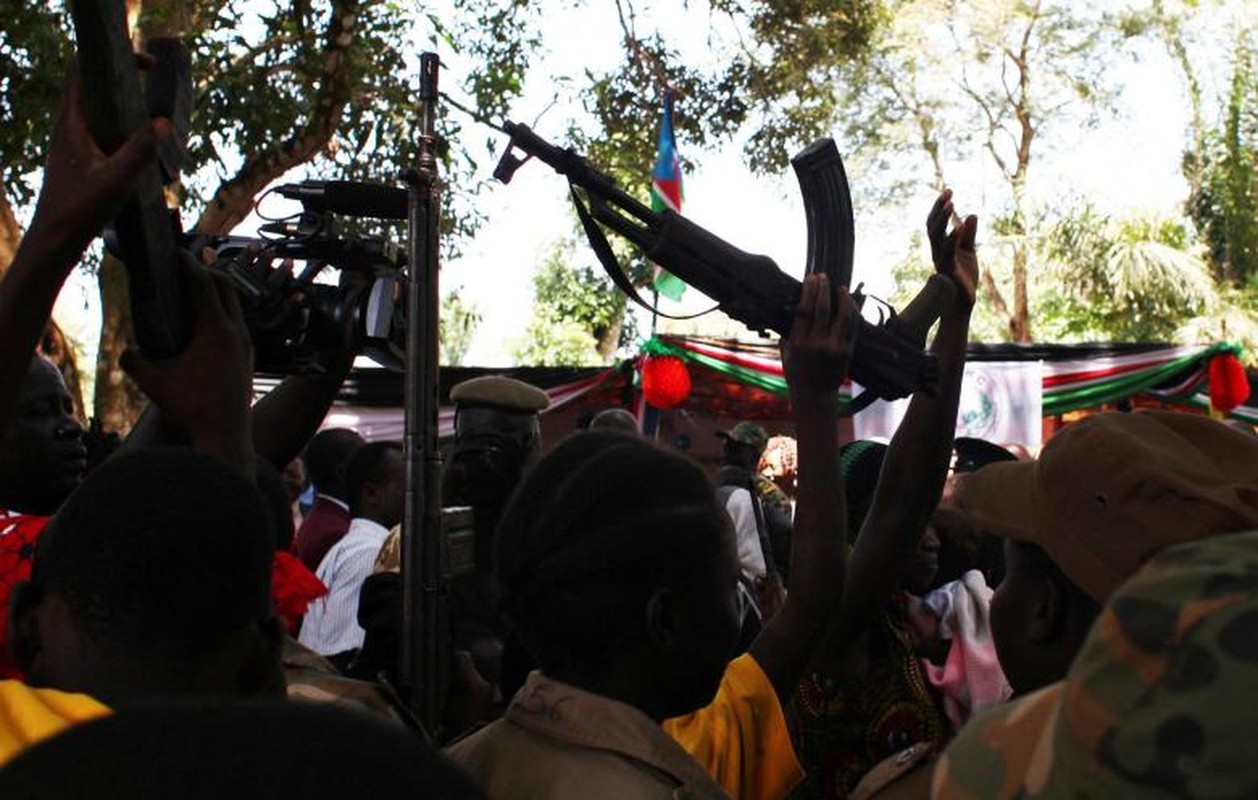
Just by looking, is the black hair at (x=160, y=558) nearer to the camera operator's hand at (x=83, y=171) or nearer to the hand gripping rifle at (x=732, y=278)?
the camera operator's hand at (x=83, y=171)

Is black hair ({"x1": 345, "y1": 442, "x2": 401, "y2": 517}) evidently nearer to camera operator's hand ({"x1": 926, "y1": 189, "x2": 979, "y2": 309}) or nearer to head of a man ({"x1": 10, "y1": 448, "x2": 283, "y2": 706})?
camera operator's hand ({"x1": 926, "y1": 189, "x2": 979, "y2": 309})

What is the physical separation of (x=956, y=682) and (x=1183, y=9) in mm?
28823

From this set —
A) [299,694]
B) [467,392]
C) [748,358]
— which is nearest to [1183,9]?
[748,358]

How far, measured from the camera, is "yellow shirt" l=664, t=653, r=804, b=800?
7.59 ft

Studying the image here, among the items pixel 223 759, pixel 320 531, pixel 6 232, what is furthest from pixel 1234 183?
pixel 223 759

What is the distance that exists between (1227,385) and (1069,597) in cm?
1046

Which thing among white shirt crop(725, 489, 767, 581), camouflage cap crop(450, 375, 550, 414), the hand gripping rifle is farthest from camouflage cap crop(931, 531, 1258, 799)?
white shirt crop(725, 489, 767, 581)

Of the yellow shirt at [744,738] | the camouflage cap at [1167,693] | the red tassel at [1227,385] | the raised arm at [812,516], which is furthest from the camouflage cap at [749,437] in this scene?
the camouflage cap at [1167,693]

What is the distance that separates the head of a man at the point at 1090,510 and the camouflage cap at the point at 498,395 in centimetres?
209

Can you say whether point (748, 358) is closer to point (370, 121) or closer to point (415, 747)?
point (370, 121)

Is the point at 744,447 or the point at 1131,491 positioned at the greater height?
the point at 1131,491

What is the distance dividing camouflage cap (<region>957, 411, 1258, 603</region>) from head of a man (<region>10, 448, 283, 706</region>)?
3.04 ft

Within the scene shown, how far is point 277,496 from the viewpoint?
10.4 feet

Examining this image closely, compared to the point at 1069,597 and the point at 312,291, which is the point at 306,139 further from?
the point at 1069,597
